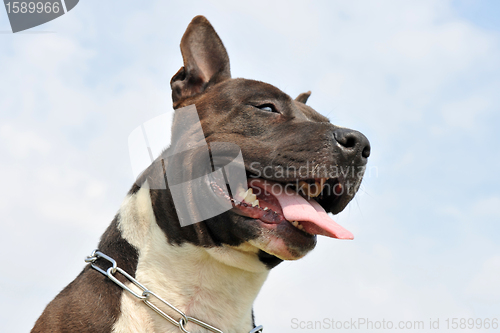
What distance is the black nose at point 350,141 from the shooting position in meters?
3.77

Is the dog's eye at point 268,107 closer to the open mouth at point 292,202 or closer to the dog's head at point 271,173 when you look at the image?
the dog's head at point 271,173

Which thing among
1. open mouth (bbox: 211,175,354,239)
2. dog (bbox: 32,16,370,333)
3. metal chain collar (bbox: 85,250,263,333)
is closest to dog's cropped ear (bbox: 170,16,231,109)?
dog (bbox: 32,16,370,333)

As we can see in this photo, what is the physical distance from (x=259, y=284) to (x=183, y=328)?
764mm

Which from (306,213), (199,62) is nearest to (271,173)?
(306,213)

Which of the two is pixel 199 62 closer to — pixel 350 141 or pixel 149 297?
pixel 350 141

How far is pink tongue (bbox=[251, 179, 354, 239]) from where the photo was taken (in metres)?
3.54

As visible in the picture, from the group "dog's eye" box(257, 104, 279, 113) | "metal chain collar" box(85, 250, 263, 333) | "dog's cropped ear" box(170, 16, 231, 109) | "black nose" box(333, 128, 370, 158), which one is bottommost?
"metal chain collar" box(85, 250, 263, 333)

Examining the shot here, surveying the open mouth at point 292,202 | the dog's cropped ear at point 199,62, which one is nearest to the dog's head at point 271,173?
the open mouth at point 292,202

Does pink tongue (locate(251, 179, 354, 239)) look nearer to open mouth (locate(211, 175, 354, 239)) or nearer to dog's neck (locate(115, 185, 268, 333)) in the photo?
open mouth (locate(211, 175, 354, 239))

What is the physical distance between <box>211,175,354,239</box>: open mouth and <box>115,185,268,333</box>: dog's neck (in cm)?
32

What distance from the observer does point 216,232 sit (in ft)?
12.3

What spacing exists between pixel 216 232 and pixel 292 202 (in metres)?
0.65

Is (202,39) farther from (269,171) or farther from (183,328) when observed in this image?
(183,328)

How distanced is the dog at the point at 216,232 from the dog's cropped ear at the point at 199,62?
0.64m
